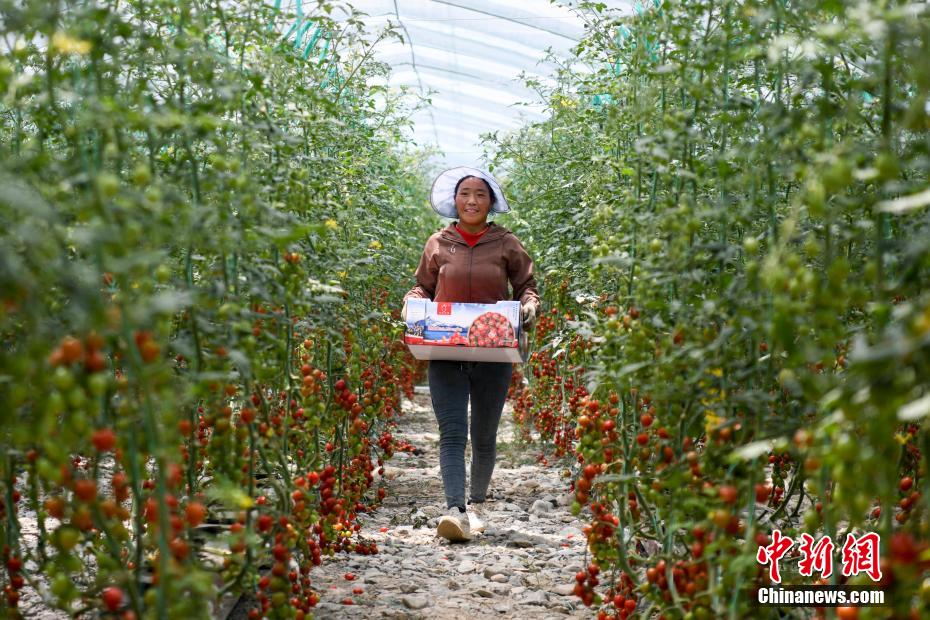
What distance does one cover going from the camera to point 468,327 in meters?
3.47

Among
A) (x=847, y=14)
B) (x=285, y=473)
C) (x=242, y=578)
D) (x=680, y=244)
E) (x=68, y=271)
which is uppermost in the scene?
(x=847, y=14)

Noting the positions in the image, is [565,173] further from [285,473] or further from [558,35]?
[558,35]

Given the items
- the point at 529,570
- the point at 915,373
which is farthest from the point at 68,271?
the point at 529,570

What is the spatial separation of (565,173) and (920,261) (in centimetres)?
385

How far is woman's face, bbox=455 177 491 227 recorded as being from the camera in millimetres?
3953

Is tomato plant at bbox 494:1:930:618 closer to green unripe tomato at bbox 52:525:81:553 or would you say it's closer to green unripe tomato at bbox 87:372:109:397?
green unripe tomato at bbox 87:372:109:397

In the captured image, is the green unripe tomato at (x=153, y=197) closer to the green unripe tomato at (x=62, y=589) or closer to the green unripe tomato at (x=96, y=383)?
the green unripe tomato at (x=96, y=383)

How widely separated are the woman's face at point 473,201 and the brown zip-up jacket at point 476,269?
0.23 feet

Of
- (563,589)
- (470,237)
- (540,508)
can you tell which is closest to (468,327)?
(470,237)

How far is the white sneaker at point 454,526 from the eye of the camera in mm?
3729

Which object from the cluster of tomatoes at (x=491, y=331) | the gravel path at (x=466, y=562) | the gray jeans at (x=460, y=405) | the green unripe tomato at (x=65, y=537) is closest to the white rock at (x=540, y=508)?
the gravel path at (x=466, y=562)

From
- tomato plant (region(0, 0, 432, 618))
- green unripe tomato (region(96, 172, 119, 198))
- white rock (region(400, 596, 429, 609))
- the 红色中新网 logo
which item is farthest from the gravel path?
green unripe tomato (region(96, 172, 119, 198))

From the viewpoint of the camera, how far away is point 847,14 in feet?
5.94

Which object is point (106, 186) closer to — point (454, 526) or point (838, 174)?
point (838, 174)
